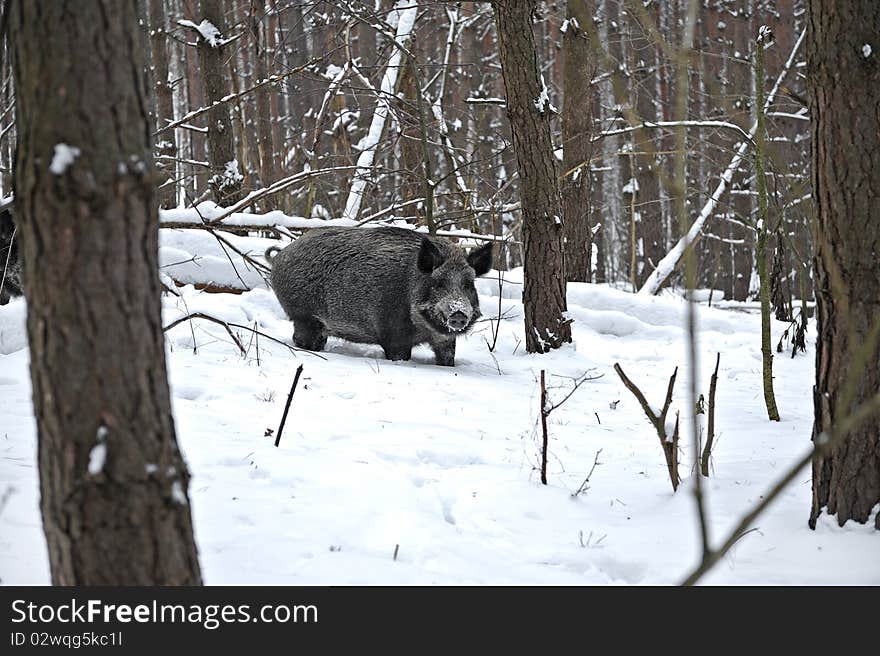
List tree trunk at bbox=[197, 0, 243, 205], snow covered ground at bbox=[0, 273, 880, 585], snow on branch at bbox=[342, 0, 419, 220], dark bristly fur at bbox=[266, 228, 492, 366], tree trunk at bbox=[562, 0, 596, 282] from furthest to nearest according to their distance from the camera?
tree trunk at bbox=[562, 0, 596, 282], snow on branch at bbox=[342, 0, 419, 220], tree trunk at bbox=[197, 0, 243, 205], dark bristly fur at bbox=[266, 228, 492, 366], snow covered ground at bbox=[0, 273, 880, 585]

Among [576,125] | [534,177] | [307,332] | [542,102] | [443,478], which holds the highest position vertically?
[576,125]

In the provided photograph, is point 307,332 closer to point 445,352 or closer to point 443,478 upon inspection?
point 445,352

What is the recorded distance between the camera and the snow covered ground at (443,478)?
2844 mm

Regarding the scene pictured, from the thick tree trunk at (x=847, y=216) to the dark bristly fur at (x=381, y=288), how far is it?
138 inches

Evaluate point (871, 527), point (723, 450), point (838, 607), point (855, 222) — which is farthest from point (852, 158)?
point (723, 450)

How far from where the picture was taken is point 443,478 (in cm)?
379

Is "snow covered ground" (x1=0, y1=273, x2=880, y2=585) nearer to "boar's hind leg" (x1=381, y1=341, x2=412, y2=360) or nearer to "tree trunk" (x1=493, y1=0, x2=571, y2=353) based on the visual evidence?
"boar's hind leg" (x1=381, y1=341, x2=412, y2=360)

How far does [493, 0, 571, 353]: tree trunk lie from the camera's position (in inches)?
267

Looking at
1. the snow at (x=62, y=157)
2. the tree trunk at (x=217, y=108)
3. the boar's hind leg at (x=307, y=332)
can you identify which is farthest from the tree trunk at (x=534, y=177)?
the snow at (x=62, y=157)

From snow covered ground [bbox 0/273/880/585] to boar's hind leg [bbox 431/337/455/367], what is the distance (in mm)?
151

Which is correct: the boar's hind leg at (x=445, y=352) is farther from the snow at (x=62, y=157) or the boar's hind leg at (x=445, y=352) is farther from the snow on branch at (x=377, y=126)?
the snow at (x=62, y=157)

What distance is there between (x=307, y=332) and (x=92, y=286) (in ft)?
17.8

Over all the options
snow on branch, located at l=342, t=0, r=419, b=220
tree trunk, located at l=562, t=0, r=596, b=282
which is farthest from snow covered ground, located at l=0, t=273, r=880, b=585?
tree trunk, located at l=562, t=0, r=596, b=282

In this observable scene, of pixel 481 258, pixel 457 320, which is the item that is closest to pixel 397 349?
pixel 457 320
